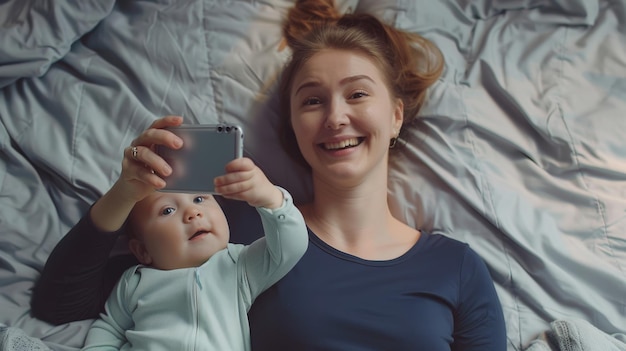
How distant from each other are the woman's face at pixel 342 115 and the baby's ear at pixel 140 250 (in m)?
0.34

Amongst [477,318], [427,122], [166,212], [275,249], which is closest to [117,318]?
[166,212]

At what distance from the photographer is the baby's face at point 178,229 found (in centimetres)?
103

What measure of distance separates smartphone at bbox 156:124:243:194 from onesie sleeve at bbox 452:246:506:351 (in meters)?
0.49

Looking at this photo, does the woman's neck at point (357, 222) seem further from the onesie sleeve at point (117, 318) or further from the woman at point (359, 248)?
the onesie sleeve at point (117, 318)

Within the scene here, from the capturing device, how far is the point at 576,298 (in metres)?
1.17

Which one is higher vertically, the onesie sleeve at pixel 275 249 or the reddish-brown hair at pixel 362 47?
the reddish-brown hair at pixel 362 47

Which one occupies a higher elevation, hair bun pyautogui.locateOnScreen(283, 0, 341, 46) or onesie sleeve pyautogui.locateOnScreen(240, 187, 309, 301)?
hair bun pyautogui.locateOnScreen(283, 0, 341, 46)

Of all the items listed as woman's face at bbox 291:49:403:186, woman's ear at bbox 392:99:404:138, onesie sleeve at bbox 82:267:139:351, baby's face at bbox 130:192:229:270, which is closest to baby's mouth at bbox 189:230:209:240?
baby's face at bbox 130:192:229:270

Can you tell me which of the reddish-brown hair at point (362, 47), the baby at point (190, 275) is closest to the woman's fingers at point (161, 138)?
the baby at point (190, 275)

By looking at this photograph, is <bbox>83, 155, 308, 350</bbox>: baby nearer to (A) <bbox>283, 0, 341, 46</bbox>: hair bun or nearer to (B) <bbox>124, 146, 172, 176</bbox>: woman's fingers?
(B) <bbox>124, 146, 172, 176</bbox>: woman's fingers

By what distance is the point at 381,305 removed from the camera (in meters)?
1.03

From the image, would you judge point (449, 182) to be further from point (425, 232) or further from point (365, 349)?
point (365, 349)

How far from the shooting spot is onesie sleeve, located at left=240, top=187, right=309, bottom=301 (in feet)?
3.08

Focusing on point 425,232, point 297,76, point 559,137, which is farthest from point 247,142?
point 559,137
